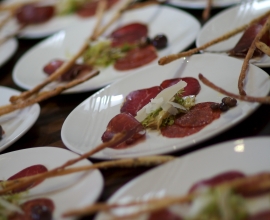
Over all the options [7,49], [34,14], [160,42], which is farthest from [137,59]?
[34,14]

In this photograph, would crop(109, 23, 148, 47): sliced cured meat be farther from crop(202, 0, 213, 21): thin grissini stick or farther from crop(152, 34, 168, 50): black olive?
crop(202, 0, 213, 21): thin grissini stick

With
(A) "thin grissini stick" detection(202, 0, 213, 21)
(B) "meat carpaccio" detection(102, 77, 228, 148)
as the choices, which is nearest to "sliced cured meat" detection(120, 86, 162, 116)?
(B) "meat carpaccio" detection(102, 77, 228, 148)

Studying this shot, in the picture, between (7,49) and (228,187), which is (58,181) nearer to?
(228,187)

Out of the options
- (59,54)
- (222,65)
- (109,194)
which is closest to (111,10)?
(59,54)

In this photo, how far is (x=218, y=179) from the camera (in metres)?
1.13

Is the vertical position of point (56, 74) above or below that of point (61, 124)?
above

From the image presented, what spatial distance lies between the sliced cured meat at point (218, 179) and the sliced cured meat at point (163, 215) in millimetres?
114

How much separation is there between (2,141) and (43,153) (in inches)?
13.0

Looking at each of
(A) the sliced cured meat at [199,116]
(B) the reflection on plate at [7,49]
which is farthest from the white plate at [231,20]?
(B) the reflection on plate at [7,49]

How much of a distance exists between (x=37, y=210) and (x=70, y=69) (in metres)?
1.08

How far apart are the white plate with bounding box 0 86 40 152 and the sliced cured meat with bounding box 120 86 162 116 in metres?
0.42

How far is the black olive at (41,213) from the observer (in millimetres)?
1198

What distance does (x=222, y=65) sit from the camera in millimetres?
1690

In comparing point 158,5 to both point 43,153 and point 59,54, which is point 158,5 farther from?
point 43,153
